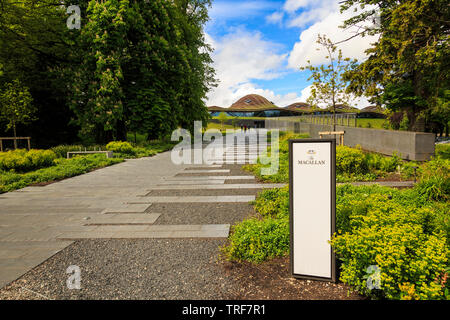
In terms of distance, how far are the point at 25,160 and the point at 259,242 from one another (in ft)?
38.0

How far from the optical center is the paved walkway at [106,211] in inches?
169

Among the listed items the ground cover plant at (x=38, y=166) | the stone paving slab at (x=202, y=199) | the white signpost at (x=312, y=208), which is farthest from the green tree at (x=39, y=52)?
the white signpost at (x=312, y=208)

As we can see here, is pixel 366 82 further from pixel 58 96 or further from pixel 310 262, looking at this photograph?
pixel 58 96

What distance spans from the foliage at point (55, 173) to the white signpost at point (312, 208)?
29.4 feet

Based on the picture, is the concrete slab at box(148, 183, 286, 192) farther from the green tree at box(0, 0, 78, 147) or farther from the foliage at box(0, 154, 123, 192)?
the green tree at box(0, 0, 78, 147)

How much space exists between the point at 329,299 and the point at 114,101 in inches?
718

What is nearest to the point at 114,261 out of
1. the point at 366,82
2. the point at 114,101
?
the point at 366,82

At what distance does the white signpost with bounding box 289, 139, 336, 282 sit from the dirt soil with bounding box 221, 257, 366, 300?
105 millimetres

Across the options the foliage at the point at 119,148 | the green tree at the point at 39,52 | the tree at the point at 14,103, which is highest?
the green tree at the point at 39,52

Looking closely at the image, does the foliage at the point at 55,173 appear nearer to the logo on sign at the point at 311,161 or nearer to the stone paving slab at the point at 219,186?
the stone paving slab at the point at 219,186

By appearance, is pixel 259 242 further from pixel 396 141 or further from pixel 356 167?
pixel 396 141

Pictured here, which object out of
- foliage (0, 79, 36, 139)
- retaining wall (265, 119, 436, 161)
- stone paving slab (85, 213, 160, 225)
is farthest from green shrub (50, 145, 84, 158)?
retaining wall (265, 119, 436, 161)

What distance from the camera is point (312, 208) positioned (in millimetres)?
2969

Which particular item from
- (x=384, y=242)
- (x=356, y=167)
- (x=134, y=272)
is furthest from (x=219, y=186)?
(x=384, y=242)
